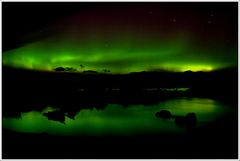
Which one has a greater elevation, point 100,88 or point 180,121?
point 100,88

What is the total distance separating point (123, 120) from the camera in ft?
10.0

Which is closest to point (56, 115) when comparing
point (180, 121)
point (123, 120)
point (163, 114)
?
point (123, 120)

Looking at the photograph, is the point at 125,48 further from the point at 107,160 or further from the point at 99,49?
the point at 107,160

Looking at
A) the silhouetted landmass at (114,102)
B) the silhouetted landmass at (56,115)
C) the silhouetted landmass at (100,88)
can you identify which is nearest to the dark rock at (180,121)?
the silhouetted landmass at (114,102)

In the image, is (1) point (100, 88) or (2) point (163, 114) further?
(1) point (100, 88)

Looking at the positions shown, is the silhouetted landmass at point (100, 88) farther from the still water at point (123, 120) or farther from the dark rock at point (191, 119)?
the dark rock at point (191, 119)

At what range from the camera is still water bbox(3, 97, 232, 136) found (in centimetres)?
303

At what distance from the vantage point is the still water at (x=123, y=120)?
3.03m

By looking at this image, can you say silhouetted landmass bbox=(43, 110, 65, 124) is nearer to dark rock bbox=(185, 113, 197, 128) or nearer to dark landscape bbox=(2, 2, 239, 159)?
dark landscape bbox=(2, 2, 239, 159)

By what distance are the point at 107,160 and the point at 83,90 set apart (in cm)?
61

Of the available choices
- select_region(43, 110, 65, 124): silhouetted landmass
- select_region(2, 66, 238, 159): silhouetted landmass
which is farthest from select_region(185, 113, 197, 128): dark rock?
select_region(43, 110, 65, 124): silhouetted landmass

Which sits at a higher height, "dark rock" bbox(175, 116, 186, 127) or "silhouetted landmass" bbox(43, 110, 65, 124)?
"silhouetted landmass" bbox(43, 110, 65, 124)

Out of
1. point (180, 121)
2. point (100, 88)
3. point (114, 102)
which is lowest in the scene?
point (180, 121)

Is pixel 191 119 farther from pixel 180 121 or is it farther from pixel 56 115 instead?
pixel 56 115
